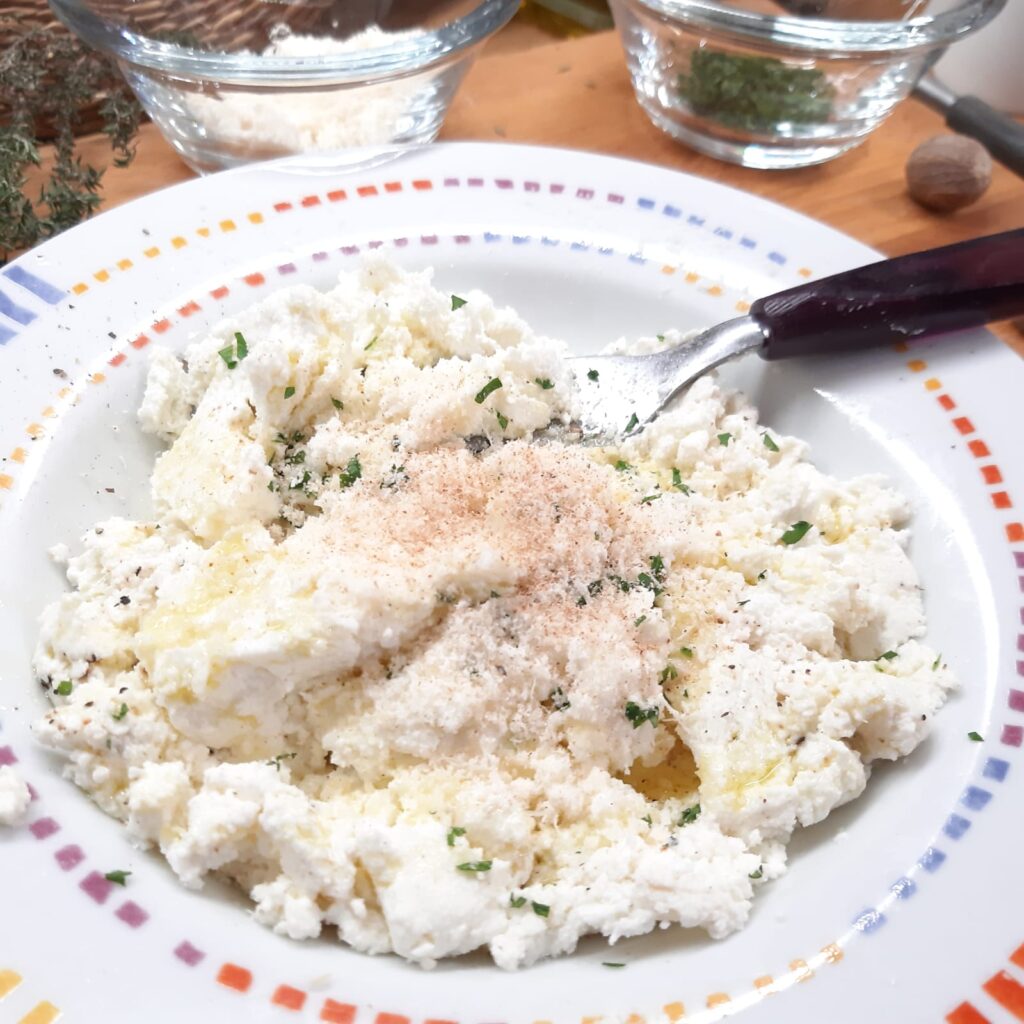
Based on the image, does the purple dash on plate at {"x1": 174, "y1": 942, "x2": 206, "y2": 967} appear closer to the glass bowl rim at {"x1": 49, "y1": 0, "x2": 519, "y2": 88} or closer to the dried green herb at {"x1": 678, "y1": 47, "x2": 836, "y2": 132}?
the glass bowl rim at {"x1": 49, "y1": 0, "x2": 519, "y2": 88}

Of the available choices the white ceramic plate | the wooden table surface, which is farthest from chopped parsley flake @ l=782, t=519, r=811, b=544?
the wooden table surface

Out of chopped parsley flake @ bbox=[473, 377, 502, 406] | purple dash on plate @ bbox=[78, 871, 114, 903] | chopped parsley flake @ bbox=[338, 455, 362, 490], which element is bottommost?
purple dash on plate @ bbox=[78, 871, 114, 903]

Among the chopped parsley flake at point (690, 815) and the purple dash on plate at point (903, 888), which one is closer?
the purple dash on plate at point (903, 888)

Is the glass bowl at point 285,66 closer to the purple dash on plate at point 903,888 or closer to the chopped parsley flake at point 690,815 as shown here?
Result: the chopped parsley flake at point 690,815

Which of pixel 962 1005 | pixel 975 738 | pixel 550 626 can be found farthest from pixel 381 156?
pixel 962 1005

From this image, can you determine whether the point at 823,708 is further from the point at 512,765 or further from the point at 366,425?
the point at 366,425

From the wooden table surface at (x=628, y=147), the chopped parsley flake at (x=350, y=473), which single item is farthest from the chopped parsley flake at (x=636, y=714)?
the wooden table surface at (x=628, y=147)
